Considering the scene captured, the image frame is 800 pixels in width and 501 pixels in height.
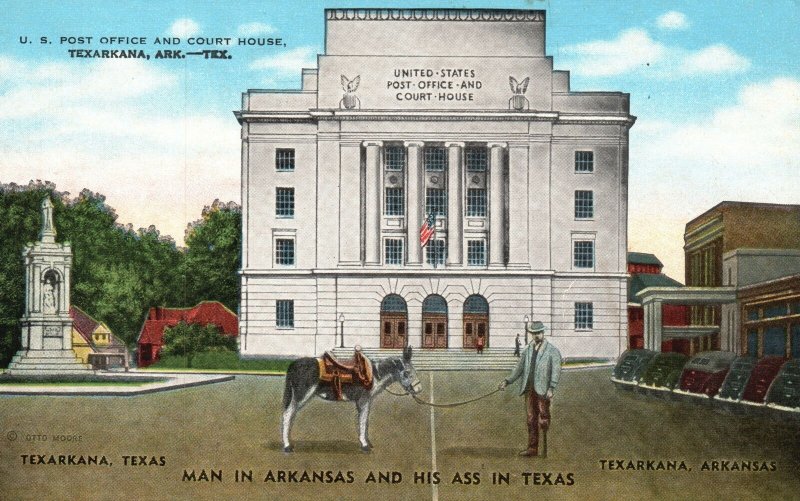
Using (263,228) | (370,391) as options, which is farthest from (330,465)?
(263,228)

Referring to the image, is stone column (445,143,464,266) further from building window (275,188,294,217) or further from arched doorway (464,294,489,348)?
building window (275,188,294,217)

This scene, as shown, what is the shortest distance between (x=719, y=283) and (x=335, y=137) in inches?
144

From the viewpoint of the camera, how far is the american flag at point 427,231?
10.6 meters

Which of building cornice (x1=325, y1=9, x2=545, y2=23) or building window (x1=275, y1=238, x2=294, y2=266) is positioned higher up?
building cornice (x1=325, y1=9, x2=545, y2=23)

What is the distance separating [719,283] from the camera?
10.3 meters

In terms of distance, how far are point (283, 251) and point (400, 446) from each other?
80.3 inches

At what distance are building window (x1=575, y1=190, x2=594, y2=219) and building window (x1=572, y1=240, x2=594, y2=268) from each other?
23 cm

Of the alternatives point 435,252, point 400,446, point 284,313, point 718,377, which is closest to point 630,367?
point 718,377

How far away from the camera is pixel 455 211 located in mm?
10734

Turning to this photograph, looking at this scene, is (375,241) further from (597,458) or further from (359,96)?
(597,458)

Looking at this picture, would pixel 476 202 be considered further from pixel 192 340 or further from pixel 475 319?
pixel 192 340

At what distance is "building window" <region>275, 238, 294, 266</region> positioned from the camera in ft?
34.3

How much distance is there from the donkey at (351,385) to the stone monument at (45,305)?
91.2 inches

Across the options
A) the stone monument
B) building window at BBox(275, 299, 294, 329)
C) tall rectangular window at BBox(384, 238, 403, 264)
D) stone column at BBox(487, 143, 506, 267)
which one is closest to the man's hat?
stone column at BBox(487, 143, 506, 267)
